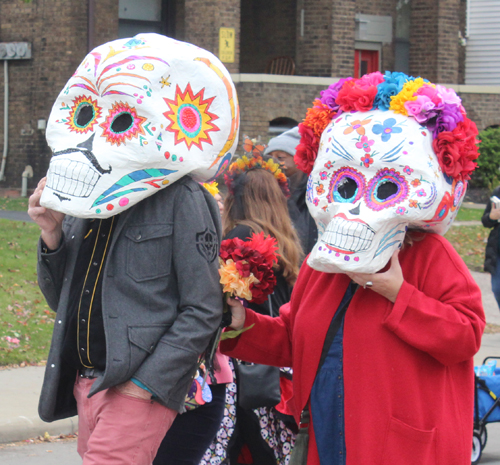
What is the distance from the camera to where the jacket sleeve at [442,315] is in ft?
7.25

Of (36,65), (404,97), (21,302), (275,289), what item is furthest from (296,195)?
(36,65)

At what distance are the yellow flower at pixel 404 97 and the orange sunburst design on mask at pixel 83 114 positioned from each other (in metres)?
0.99

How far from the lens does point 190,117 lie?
2.54m

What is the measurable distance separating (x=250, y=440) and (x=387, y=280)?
6.01 ft

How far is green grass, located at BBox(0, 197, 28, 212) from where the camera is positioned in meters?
14.8

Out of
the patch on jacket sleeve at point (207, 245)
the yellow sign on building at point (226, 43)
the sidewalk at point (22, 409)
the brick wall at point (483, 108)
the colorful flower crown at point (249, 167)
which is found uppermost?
the yellow sign on building at point (226, 43)

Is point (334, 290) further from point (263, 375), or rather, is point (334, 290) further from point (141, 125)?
point (263, 375)

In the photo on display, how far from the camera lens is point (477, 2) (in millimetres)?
22953

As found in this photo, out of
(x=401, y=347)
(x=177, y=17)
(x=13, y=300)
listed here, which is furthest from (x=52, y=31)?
(x=401, y=347)

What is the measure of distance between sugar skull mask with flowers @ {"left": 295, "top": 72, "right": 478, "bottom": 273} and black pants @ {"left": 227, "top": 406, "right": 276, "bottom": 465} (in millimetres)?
1639

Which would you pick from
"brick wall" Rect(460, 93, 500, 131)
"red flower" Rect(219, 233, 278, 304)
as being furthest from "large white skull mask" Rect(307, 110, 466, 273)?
"brick wall" Rect(460, 93, 500, 131)


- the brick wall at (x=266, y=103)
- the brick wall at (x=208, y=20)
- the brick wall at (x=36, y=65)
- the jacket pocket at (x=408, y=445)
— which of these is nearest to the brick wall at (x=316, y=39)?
the brick wall at (x=266, y=103)

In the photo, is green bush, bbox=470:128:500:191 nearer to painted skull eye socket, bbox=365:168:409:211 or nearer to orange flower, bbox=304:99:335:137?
orange flower, bbox=304:99:335:137

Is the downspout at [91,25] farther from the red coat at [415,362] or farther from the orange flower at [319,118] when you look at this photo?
the red coat at [415,362]
